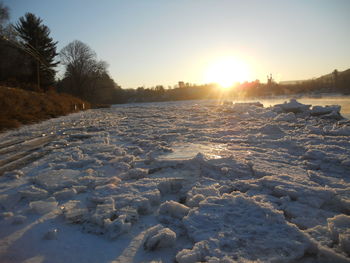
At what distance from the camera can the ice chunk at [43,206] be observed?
5.62ft

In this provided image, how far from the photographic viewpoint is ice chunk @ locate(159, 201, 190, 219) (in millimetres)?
1643

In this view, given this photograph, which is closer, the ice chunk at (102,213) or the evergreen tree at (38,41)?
the ice chunk at (102,213)

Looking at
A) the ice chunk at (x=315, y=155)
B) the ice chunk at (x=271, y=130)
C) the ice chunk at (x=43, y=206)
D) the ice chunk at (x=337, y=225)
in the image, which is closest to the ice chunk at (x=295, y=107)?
the ice chunk at (x=271, y=130)

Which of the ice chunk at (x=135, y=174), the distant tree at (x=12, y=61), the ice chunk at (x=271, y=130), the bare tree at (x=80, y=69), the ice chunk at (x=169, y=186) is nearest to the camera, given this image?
the ice chunk at (x=169, y=186)

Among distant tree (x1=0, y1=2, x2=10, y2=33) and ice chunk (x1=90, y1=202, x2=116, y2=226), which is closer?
ice chunk (x1=90, y1=202, x2=116, y2=226)

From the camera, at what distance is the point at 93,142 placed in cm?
427

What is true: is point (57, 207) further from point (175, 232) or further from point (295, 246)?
point (295, 246)

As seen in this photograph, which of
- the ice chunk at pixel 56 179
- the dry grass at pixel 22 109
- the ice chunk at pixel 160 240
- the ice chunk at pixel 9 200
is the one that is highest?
the dry grass at pixel 22 109

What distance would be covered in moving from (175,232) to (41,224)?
1.02 m

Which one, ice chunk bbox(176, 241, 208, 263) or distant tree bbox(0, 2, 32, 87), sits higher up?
distant tree bbox(0, 2, 32, 87)

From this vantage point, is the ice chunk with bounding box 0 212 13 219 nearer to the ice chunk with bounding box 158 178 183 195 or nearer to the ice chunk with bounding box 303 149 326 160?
the ice chunk with bounding box 158 178 183 195

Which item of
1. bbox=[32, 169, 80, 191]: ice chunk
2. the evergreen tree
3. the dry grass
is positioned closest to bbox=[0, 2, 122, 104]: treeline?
the evergreen tree

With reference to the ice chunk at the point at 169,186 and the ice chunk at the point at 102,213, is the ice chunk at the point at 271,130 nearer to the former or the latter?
the ice chunk at the point at 169,186

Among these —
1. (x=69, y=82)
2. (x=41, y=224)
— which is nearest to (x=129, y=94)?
(x=69, y=82)
